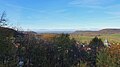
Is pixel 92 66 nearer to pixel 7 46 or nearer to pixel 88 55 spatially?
pixel 88 55

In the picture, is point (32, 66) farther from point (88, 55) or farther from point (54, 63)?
point (88, 55)

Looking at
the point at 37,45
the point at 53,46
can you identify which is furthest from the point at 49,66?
the point at 53,46

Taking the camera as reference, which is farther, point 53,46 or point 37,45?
point 53,46

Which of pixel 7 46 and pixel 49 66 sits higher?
pixel 7 46

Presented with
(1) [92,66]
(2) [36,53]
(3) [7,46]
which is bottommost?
(1) [92,66]

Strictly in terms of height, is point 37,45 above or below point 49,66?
above

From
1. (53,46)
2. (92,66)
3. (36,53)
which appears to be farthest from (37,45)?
(92,66)

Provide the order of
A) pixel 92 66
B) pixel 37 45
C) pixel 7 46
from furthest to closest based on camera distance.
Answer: pixel 92 66 < pixel 37 45 < pixel 7 46

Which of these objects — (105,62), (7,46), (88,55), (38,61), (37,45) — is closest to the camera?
(7,46)

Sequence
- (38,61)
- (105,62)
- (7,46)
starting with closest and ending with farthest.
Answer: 1. (7,46)
2. (105,62)
3. (38,61)
